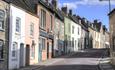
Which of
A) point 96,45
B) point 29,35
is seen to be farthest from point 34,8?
point 96,45

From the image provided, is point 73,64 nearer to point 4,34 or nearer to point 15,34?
point 15,34

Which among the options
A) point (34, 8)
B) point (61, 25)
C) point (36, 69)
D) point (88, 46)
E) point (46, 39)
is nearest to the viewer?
point (36, 69)

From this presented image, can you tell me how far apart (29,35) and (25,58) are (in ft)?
10.5

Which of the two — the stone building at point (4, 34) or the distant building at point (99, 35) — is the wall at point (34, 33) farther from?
the distant building at point (99, 35)

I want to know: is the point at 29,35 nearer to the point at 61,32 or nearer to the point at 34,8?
the point at 34,8

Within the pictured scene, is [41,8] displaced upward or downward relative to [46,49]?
upward

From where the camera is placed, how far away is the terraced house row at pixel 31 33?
35.9 m

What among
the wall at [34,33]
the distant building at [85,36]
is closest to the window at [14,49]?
the wall at [34,33]

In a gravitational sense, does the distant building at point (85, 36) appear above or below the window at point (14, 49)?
above

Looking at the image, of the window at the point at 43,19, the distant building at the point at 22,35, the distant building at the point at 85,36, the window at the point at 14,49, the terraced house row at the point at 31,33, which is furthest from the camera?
the distant building at the point at 85,36

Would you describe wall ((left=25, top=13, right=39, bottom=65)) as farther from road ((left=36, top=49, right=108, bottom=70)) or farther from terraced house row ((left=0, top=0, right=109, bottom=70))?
road ((left=36, top=49, right=108, bottom=70))

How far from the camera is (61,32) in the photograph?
226 ft

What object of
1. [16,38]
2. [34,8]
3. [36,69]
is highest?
[34,8]

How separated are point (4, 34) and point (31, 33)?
1068 cm
